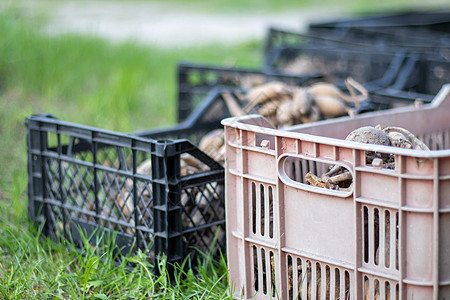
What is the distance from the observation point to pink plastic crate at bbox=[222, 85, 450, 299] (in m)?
1.86

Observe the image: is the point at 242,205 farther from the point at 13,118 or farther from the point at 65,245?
the point at 13,118

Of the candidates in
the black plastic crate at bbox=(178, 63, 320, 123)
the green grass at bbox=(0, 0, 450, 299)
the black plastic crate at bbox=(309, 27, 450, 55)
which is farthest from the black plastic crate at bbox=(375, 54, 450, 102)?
the green grass at bbox=(0, 0, 450, 299)

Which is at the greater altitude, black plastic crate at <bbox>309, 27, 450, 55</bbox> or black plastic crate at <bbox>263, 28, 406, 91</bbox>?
black plastic crate at <bbox>309, 27, 450, 55</bbox>

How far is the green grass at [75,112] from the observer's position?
8.16 feet

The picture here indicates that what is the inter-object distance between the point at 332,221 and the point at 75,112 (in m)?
3.90

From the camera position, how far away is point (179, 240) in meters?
2.51

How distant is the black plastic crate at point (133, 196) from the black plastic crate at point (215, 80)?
1139 mm

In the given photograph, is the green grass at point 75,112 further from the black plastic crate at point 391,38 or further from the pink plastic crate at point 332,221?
the black plastic crate at point 391,38

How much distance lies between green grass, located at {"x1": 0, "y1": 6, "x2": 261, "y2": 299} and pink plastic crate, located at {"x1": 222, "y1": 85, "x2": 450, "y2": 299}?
27 cm

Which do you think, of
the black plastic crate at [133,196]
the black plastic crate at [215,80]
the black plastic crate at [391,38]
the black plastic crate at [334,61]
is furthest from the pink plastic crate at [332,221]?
the black plastic crate at [391,38]

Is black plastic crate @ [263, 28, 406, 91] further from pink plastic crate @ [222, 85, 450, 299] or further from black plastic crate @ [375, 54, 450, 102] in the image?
pink plastic crate @ [222, 85, 450, 299]

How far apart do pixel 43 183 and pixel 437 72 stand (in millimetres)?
2638

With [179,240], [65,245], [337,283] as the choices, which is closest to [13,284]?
[65,245]

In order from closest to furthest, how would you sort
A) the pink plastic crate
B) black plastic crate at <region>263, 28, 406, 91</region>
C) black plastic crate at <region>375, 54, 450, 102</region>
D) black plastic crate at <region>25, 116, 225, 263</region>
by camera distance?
1. the pink plastic crate
2. black plastic crate at <region>25, 116, 225, 263</region>
3. black plastic crate at <region>375, 54, 450, 102</region>
4. black plastic crate at <region>263, 28, 406, 91</region>
